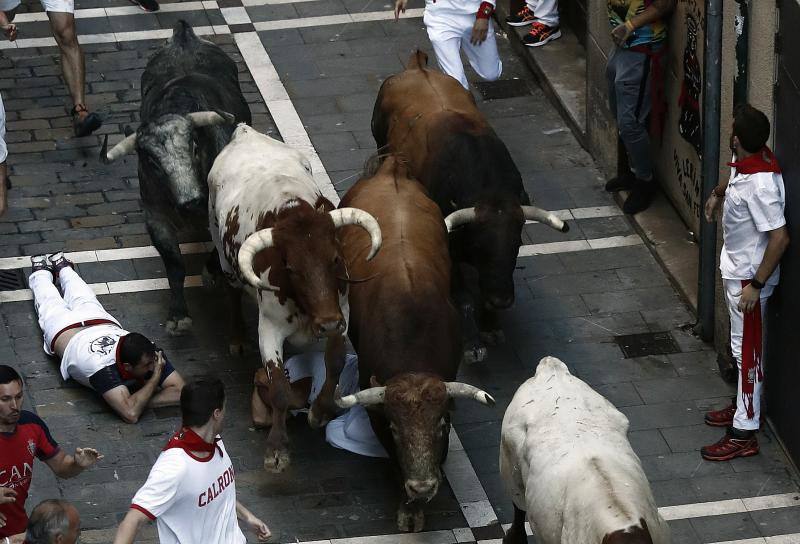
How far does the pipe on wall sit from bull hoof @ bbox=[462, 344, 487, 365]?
176 centimetres

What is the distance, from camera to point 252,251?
34.2 ft

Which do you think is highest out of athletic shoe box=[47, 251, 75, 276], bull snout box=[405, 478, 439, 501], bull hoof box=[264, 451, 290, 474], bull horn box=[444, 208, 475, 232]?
bull horn box=[444, 208, 475, 232]

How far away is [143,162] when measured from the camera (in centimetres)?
1283

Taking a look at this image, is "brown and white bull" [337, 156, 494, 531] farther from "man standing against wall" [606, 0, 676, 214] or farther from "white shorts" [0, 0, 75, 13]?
"white shorts" [0, 0, 75, 13]

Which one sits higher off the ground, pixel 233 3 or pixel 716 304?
pixel 716 304

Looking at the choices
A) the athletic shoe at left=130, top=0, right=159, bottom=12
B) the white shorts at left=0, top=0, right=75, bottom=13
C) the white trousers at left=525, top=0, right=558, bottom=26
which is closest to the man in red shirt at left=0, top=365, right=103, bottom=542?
the white shorts at left=0, top=0, right=75, bottom=13

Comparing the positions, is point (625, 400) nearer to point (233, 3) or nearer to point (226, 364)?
point (226, 364)

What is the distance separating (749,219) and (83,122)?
7295mm

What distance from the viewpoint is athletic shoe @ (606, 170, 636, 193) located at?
48.0 feet

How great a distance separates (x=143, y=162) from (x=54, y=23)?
362 cm

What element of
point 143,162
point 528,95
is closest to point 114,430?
point 143,162

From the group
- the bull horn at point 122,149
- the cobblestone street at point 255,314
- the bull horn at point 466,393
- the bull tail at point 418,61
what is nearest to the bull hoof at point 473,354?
the cobblestone street at point 255,314

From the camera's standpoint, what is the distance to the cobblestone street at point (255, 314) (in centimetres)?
1094

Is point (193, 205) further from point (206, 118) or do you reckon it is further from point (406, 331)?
point (406, 331)
